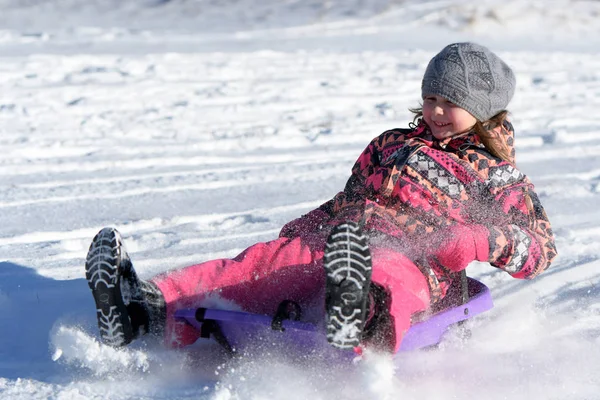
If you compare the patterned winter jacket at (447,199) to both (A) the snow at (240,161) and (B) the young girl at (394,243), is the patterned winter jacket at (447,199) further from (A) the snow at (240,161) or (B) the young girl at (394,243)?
(A) the snow at (240,161)

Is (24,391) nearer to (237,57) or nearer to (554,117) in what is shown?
(554,117)

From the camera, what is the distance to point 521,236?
2652mm

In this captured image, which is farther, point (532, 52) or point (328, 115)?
point (532, 52)

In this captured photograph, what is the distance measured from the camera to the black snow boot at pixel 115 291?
226 cm

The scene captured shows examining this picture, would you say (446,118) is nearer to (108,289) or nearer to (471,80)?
(471,80)

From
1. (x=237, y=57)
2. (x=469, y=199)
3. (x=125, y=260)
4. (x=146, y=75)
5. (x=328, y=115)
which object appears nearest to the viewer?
(x=125, y=260)

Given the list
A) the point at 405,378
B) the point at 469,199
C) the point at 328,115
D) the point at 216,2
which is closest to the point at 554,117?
the point at 328,115

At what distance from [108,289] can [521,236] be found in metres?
1.25

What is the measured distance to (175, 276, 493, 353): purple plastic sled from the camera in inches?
92.3

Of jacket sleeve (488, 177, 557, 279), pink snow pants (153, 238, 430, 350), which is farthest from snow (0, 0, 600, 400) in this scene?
jacket sleeve (488, 177, 557, 279)

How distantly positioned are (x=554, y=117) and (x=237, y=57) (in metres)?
2.77

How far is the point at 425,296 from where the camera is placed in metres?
2.59

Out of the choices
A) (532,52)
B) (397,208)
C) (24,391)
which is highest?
(397,208)

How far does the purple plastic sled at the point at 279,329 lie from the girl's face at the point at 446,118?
0.61 m
